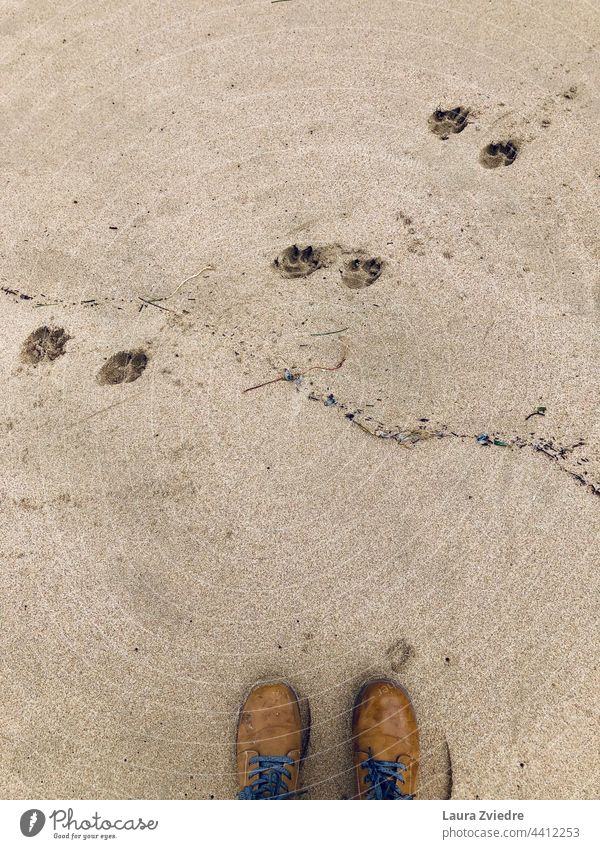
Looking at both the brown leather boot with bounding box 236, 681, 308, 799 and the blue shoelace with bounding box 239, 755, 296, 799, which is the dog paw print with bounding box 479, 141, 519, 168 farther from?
the blue shoelace with bounding box 239, 755, 296, 799

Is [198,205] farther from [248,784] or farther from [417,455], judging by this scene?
[248,784]

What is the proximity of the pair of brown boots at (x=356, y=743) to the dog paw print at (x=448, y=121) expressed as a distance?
3.89 m

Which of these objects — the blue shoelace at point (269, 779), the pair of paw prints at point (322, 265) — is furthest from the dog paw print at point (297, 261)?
the blue shoelace at point (269, 779)

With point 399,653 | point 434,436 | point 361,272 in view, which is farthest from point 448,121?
point 399,653

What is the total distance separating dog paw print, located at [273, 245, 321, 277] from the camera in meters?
3.68

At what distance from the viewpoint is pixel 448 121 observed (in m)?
4.05

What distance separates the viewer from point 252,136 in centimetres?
414

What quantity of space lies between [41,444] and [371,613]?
7.59 feet

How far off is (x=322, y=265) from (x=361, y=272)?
0.28 m

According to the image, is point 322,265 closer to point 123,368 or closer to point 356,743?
point 123,368

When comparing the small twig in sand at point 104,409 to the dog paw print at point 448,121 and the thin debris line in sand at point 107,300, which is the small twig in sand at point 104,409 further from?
the dog paw print at point 448,121
